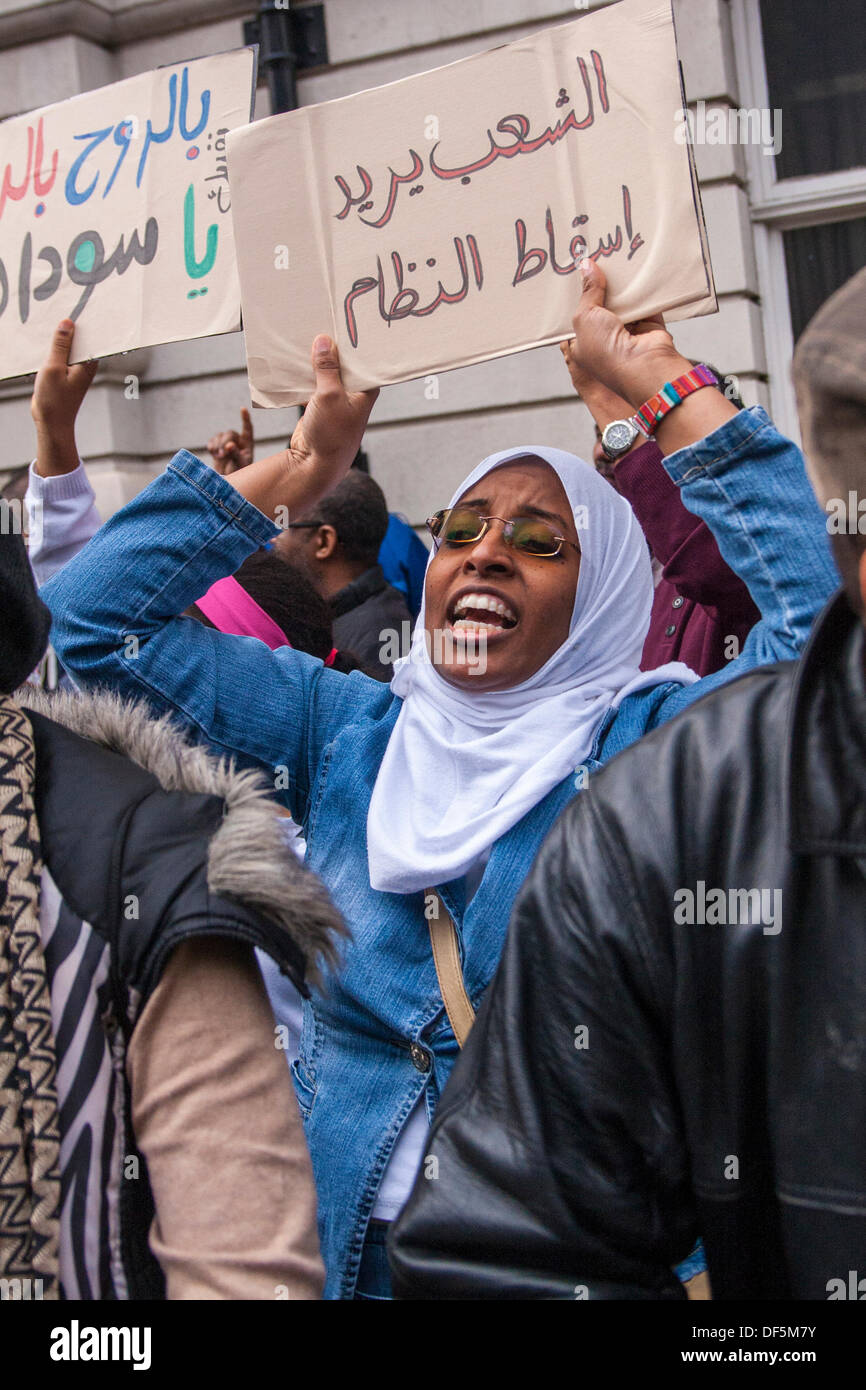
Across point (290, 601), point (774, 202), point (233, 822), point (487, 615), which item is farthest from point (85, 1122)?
point (774, 202)

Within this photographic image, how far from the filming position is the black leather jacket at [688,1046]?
1.10m

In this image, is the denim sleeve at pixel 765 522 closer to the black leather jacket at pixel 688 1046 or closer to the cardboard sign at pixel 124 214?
the black leather jacket at pixel 688 1046

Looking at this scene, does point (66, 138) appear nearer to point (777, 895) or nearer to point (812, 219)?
point (777, 895)

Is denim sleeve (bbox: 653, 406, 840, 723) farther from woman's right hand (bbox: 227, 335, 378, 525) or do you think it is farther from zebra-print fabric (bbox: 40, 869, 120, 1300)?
zebra-print fabric (bbox: 40, 869, 120, 1300)

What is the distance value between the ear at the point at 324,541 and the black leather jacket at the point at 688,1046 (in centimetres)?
317

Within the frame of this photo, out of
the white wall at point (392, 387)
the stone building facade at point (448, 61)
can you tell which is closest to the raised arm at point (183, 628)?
the stone building facade at point (448, 61)

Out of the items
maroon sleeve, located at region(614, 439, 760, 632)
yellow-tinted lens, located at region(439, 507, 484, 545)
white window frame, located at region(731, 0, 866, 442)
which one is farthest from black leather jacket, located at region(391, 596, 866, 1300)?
white window frame, located at region(731, 0, 866, 442)

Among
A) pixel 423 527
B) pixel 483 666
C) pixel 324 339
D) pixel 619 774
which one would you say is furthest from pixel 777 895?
pixel 423 527

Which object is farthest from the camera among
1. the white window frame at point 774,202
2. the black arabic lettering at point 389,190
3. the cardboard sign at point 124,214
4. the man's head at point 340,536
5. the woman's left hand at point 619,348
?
the white window frame at point 774,202

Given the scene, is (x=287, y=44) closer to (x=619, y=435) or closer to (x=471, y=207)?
(x=471, y=207)

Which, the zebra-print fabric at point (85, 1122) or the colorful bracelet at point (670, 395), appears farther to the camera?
the colorful bracelet at point (670, 395)

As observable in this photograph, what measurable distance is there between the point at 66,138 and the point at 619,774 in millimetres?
2067

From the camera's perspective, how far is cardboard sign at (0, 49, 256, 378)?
252cm

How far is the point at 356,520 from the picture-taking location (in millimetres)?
4305
